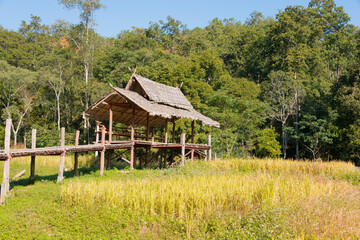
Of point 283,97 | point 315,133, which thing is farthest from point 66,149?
point 283,97

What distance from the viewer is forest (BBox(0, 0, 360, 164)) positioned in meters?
21.6

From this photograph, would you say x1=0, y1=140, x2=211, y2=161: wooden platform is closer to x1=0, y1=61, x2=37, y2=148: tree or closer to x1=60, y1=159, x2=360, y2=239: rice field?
x1=60, y1=159, x2=360, y2=239: rice field

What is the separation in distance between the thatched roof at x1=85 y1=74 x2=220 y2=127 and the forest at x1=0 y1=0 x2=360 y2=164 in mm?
5297

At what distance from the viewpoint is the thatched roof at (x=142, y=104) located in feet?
39.2

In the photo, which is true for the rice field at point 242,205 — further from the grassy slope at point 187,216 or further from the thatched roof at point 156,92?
the thatched roof at point 156,92

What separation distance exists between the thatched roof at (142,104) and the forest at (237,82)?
5.30 m

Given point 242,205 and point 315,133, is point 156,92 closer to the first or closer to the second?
point 242,205

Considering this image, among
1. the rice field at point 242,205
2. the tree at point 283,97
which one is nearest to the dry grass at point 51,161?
the rice field at point 242,205

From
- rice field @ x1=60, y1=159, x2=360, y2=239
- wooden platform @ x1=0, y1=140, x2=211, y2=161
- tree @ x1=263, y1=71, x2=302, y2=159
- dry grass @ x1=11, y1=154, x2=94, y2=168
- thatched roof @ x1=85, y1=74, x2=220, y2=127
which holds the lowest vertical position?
dry grass @ x1=11, y1=154, x2=94, y2=168

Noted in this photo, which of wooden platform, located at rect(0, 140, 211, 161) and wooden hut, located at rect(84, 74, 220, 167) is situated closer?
wooden platform, located at rect(0, 140, 211, 161)

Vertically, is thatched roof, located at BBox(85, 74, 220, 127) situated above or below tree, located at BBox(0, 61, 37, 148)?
below

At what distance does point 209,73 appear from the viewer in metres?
27.5

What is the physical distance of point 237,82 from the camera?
26.4 metres

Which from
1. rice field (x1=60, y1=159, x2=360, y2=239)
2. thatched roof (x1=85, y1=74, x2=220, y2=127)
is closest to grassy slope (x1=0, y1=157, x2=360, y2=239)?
rice field (x1=60, y1=159, x2=360, y2=239)
